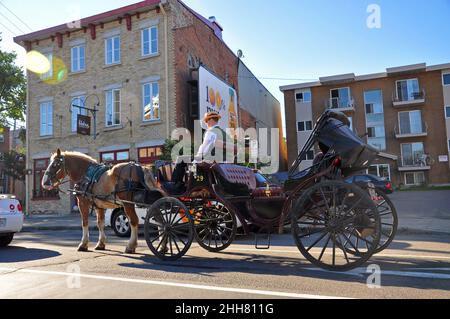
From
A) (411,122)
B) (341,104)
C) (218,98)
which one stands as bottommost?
(218,98)

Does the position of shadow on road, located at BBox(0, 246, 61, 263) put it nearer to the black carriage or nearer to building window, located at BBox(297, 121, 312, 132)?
the black carriage

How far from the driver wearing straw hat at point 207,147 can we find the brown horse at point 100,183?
531 mm

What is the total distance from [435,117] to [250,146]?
2249cm

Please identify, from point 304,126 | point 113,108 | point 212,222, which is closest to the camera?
point 212,222

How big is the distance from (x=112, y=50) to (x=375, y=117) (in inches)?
987

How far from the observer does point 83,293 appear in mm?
4699

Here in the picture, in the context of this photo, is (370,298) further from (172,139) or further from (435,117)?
(435,117)

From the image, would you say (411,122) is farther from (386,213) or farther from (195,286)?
(195,286)

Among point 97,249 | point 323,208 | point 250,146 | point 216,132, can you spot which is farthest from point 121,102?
point 323,208

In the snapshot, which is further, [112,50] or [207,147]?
[112,50]

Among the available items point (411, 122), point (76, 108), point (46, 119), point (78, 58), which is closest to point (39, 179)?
point (46, 119)

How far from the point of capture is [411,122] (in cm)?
3644

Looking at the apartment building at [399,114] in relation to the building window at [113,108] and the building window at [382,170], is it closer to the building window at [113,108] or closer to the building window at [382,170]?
the building window at [382,170]

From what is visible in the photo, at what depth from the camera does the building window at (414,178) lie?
35781 millimetres
